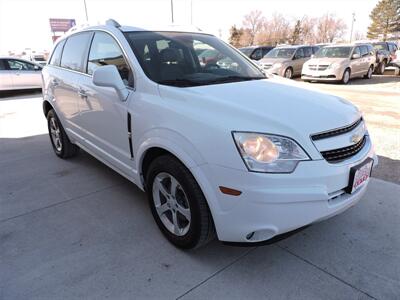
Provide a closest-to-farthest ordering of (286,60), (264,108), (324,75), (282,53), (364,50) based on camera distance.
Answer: (264,108), (324,75), (364,50), (286,60), (282,53)

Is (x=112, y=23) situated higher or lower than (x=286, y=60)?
higher

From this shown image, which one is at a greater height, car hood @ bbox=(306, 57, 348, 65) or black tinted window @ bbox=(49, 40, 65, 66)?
black tinted window @ bbox=(49, 40, 65, 66)

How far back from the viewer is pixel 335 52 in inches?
528

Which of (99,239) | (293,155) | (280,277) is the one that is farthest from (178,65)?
(280,277)

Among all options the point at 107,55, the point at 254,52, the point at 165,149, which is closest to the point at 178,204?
the point at 165,149

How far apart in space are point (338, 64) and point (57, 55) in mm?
11299

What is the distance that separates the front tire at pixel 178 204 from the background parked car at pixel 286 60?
40.5 feet

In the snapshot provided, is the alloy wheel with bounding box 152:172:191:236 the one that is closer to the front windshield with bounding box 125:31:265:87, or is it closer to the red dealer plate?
the front windshield with bounding box 125:31:265:87

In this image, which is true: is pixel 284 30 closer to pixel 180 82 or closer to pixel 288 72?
pixel 288 72

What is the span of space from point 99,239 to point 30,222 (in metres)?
0.81

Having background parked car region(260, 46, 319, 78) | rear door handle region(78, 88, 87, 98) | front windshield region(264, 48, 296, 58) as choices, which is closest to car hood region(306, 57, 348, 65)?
background parked car region(260, 46, 319, 78)

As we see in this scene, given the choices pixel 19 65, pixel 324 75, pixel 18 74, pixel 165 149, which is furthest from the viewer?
pixel 324 75

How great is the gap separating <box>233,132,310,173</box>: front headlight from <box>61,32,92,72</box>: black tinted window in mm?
2427

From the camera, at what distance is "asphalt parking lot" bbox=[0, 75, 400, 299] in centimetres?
220
